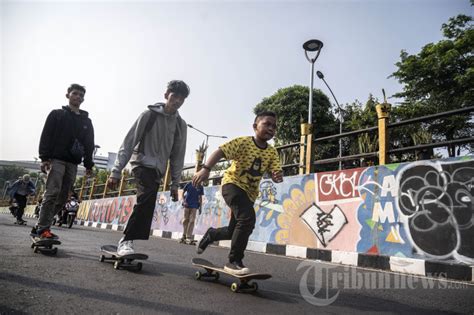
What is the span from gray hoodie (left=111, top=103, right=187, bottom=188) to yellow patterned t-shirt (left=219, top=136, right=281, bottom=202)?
2.57ft

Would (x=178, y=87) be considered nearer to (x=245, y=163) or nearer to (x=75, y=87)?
(x=245, y=163)

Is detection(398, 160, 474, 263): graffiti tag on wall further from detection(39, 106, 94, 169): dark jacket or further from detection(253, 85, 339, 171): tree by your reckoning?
detection(253, 85, 339, 171): tree

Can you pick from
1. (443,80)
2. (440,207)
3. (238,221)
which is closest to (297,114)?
(443,80)

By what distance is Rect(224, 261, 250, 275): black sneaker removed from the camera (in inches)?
107

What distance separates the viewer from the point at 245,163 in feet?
10.6

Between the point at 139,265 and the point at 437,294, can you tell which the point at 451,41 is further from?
the point at 139,265

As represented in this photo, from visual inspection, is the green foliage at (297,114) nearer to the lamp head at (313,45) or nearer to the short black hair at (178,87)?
the lamp head at (313,45)

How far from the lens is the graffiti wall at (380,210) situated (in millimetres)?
4371

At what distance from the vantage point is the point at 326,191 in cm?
629

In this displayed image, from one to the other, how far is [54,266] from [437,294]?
3.58m

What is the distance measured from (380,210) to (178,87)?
3.81 metres

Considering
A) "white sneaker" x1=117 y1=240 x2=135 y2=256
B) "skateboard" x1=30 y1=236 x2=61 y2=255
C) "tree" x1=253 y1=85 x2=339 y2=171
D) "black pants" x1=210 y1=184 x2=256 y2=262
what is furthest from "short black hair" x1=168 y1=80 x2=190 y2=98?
"tree" x1=253 y1=85 x2=339 y2=171

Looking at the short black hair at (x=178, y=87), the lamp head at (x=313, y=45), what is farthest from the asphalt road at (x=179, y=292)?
the lamp head at (x=313, y=45)

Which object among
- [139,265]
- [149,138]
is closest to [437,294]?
[139,265]
